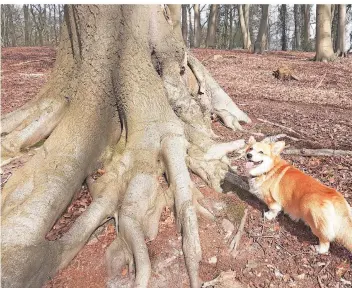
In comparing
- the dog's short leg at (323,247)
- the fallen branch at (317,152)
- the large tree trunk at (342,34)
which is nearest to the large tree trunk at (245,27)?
the large tree trunk at (342,34)

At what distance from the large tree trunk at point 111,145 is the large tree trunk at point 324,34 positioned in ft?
39.6

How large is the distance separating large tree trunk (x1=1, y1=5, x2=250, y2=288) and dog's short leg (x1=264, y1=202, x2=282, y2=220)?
69cm

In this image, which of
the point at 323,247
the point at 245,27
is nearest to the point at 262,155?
the point at 323,247

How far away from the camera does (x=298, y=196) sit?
3.66 meters

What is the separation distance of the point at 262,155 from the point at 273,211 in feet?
2.14

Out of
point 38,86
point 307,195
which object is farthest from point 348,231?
point 38,86

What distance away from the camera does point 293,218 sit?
12.7 ft

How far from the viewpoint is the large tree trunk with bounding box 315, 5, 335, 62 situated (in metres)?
15.1

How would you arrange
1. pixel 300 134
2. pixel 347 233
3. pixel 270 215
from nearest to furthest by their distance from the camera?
1. pixel 347 233
2. pixel 270 215
3. pixel 300 134

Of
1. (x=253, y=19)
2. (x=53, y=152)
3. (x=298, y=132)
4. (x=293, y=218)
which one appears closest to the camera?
(x=293, y=218)

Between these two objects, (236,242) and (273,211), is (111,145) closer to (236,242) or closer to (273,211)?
(236,242)

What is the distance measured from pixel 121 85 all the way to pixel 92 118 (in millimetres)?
565

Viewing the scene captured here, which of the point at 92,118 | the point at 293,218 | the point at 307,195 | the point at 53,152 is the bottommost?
the point at 293,218

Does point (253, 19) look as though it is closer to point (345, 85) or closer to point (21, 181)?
point (345, 85)
